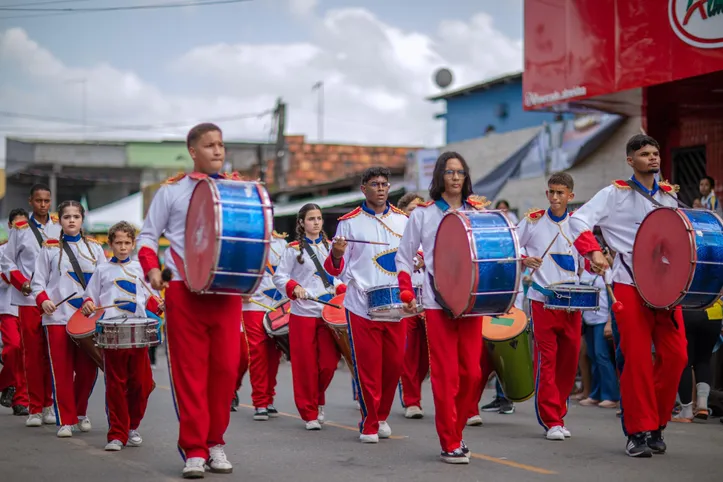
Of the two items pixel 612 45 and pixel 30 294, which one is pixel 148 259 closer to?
pixel 30 294

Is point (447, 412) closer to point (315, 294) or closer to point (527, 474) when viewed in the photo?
point (527, 474)

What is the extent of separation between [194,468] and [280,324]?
4696 mm

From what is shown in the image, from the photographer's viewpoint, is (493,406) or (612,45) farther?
(612,45)

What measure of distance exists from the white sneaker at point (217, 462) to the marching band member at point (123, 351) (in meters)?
1.62

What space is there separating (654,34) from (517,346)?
691cm

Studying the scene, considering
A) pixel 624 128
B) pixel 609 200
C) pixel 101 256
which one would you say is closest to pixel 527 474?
pixel 609 200

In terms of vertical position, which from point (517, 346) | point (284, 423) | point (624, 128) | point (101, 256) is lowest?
point (284, 423)

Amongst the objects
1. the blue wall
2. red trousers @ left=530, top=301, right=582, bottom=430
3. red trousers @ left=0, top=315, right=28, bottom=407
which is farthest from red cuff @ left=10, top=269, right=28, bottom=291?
the blue wall

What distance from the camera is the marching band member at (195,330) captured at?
710 cm

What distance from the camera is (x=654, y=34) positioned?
15203mm

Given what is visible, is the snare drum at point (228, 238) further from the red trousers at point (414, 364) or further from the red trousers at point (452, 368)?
the red trousers at point (414, 364)

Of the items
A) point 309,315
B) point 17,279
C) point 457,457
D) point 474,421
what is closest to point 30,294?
point 17,279

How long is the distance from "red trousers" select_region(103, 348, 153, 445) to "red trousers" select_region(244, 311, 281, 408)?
2.43 meters

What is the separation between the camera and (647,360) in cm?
803
